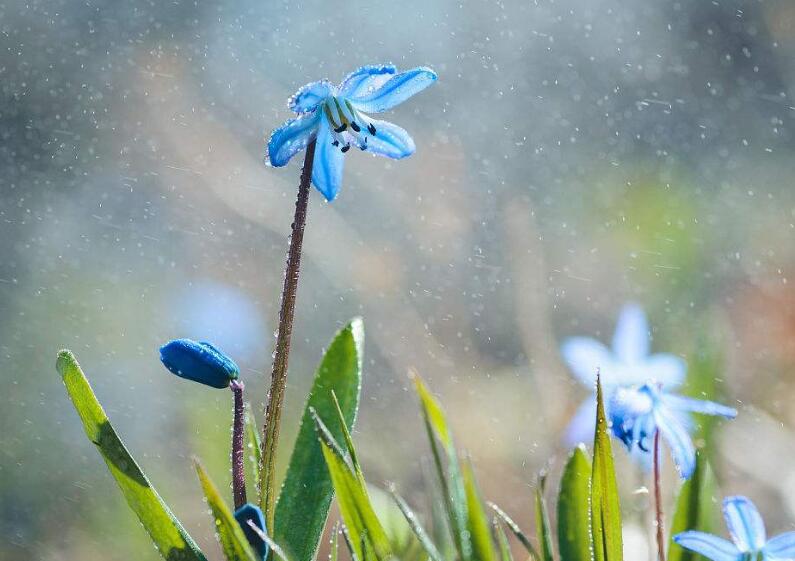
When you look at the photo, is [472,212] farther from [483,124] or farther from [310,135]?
[310,135]

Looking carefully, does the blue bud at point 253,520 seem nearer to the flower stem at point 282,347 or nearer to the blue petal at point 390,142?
the flower stem at point 282,347

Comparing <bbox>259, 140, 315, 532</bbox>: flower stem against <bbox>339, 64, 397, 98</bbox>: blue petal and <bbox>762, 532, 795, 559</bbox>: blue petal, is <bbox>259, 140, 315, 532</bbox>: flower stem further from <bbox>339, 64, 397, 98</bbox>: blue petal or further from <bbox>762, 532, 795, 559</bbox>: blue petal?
<bbox>762, 532, 795, 559</bbox>: blue petal

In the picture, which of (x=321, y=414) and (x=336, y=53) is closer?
(x=321, y=414)

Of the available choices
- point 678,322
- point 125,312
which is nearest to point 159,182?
point 125,312

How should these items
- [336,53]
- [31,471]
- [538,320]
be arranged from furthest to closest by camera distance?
[336,53] → [538,320] → [31,471]

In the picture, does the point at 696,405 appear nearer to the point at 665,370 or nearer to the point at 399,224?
the point at 665,370

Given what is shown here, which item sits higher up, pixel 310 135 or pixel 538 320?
pixel 538 320

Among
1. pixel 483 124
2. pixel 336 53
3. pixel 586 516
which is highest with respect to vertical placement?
pixel 336 53
